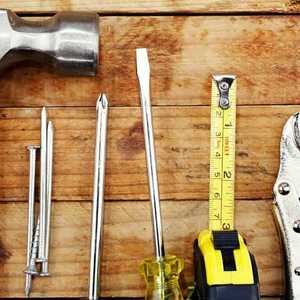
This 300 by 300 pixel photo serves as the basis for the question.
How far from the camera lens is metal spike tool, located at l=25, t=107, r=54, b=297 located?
111 centimetres

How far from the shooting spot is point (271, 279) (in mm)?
1139

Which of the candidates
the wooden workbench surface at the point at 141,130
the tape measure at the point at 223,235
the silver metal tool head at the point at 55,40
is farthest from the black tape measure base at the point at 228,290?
the silver metal tool head at the point at 55,40

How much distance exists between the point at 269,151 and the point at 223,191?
3.7 inches

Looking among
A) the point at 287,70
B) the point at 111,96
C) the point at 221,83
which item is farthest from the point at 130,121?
the point at 287,70

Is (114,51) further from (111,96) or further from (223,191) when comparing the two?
(223,191)

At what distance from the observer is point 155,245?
109 cm

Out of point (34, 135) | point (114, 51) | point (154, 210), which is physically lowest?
point (154, 210)

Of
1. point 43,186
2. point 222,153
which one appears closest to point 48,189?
point 43,186

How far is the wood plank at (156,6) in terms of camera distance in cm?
117

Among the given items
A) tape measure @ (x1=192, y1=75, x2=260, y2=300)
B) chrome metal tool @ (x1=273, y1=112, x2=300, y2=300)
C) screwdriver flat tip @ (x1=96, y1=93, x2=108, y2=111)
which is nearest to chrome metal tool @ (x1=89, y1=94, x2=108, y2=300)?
screwdriver flat tip @ (x1=96, y1=93, x2=108, y2=111)

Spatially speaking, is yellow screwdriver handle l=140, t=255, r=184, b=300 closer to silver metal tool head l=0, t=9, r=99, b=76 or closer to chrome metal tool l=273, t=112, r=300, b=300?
chrome metal tool l=273, t=112, r=300, b=300

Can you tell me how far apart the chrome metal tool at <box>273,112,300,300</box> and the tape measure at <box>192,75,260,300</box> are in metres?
0.07

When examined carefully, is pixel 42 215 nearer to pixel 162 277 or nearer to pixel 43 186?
pixel 43 186

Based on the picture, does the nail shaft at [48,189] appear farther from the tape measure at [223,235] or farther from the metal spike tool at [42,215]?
the tape measure at [223,235]
